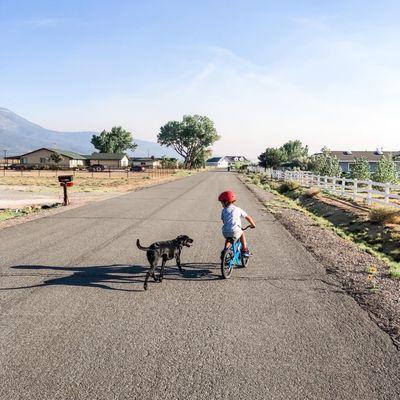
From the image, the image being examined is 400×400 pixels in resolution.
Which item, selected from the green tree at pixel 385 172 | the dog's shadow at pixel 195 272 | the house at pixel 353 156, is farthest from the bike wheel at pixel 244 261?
the house at pixel 353 156

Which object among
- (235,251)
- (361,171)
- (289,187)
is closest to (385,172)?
(361,171)

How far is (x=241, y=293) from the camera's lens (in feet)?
20.9

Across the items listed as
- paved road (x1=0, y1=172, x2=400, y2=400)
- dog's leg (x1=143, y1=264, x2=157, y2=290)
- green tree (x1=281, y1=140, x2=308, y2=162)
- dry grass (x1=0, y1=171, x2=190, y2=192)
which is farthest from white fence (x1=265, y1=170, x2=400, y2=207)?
green tree (x1=281, y1=140, x2=308, y2=162)

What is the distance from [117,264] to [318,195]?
19.2 meters

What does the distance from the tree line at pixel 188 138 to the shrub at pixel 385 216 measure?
11397 cm

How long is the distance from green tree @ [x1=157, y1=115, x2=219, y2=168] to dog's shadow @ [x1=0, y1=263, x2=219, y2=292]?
12674 cm

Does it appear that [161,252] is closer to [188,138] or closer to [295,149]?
[188,138]

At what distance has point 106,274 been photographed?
730 centimetres

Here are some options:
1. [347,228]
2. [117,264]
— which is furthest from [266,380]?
[347,228]

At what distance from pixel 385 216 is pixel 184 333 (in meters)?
11.1

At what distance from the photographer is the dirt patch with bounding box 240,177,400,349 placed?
5.54 m

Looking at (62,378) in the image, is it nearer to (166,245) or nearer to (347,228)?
(166,245)

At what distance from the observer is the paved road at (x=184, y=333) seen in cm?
371

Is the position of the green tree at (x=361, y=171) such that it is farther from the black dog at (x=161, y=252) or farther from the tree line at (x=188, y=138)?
the tree line at (x=188, y=138)
